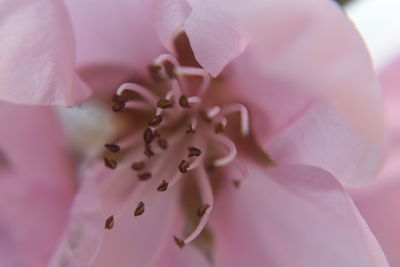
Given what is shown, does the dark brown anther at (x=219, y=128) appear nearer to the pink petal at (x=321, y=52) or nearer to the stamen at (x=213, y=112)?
the stamen at (x=213, y=112)

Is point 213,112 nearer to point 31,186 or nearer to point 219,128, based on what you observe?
point 219,128

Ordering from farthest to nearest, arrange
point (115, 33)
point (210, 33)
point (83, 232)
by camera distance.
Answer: point (115, 33), point (83, 232), point (210, 33)

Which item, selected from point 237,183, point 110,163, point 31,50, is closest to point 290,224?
point 237,183

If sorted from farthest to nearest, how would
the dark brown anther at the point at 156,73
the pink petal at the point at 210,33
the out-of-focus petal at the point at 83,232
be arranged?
1. the dark brown anther at the point at 156,73
2. the out-of-focus petal at the point at 83,232
3. the pink petal at the point at 210,33

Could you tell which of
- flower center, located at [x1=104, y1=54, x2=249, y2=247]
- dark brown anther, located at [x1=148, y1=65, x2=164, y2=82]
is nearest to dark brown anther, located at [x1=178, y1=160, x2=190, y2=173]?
flower center, located at [x1=104, y1=54, x2=249, y2=247]

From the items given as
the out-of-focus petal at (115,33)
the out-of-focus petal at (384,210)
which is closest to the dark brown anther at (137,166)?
the out-of-focus petal at (115,33)

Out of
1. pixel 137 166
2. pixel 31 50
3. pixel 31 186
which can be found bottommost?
pixel 31 186

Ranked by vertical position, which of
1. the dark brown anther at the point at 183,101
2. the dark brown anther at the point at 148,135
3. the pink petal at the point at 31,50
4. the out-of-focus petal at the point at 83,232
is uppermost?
the pink petal at the point at 31,50
